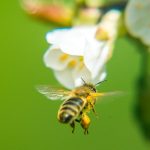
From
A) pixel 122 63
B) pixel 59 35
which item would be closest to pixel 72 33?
pixel 59 35

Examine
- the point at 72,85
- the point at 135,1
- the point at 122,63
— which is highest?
the point at 122,63

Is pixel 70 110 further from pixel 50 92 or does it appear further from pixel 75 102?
pixel 50 92

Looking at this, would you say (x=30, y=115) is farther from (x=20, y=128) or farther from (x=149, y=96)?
(x=149, y=96)

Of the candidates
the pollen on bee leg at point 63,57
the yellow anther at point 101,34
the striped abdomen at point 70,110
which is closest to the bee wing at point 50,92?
the striped abdomen at point 70,110

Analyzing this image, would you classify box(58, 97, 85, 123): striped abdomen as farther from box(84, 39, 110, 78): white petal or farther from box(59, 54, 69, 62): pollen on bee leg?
box(59, 54, 69, 62): pollen on bee leg

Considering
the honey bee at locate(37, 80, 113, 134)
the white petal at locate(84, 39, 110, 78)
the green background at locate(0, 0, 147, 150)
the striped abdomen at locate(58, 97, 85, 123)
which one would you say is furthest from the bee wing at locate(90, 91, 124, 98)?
the green background at locate(0, 0, 147, 150)

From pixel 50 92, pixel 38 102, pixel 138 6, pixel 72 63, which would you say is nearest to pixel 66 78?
pixel 72 63

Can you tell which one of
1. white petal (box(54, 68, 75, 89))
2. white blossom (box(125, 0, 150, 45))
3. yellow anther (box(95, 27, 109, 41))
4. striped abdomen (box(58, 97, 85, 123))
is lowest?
striped abdomen (box(58, 97, 85, 123))

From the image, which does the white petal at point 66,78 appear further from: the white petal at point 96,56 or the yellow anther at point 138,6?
the yellow anther at point 138,6
